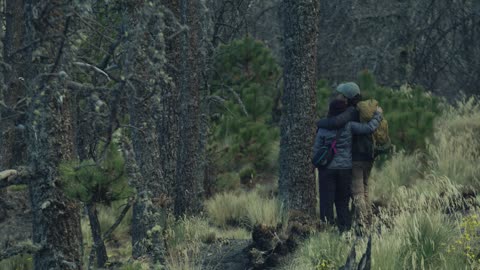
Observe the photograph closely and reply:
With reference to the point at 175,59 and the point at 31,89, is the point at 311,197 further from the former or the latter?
the point at 31,89

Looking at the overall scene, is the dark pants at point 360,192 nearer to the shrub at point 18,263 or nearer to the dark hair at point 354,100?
the dark hair at point 354,100

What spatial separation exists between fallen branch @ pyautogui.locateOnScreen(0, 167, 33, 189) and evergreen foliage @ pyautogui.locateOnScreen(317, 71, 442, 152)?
8.65 m

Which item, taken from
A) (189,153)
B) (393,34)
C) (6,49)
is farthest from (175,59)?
(393,34)

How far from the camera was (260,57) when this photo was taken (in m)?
17.0

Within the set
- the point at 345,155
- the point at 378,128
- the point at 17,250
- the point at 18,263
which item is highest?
the point at 378,128

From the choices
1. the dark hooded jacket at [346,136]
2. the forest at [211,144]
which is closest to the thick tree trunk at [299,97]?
the forest at [211,144]

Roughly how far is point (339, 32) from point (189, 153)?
28.8 feet

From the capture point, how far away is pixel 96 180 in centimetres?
590

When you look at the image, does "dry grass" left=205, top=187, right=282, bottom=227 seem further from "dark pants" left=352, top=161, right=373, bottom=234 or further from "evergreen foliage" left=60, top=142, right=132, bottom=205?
"evergreen foliage" left=60, top=142, right=132, bottom=205

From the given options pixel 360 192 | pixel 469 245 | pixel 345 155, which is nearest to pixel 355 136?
pixel 345 155

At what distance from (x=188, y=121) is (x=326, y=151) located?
341 centimetres

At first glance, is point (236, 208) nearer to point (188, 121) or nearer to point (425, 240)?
point (188, 121)

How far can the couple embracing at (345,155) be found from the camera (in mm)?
9086

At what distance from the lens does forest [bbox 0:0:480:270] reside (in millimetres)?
5852
